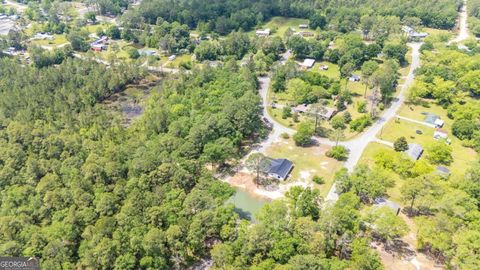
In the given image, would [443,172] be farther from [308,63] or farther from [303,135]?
[308,63]

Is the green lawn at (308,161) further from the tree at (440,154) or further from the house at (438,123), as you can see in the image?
the house at (438,123)

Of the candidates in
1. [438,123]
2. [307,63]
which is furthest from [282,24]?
[438,123]

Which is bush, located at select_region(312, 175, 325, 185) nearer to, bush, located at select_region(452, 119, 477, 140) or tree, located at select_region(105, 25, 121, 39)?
bush, located at select_region(452, 119, 477, 140)

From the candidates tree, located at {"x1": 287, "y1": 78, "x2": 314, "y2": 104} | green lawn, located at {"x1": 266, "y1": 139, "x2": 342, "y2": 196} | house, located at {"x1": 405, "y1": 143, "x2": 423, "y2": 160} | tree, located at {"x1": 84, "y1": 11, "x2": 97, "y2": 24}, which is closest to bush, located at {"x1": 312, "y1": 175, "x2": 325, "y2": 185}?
green lawn, located at {"x1": 266, "y1": 139, "x2": 342, "y2": 196}

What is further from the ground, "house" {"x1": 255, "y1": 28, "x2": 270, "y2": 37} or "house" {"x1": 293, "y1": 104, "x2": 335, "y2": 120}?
"house" {"x1": 255, "y1": 28, "x2": 270, "y2": 37}

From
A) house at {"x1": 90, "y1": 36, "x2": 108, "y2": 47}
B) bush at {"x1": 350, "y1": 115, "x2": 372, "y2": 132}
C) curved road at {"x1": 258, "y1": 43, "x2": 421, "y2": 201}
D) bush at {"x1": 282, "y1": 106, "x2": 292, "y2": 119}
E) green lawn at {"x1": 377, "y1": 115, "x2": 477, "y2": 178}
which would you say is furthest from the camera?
house at {"x1": 90, "y1": 36, "x2": 108, "y2": 47}
